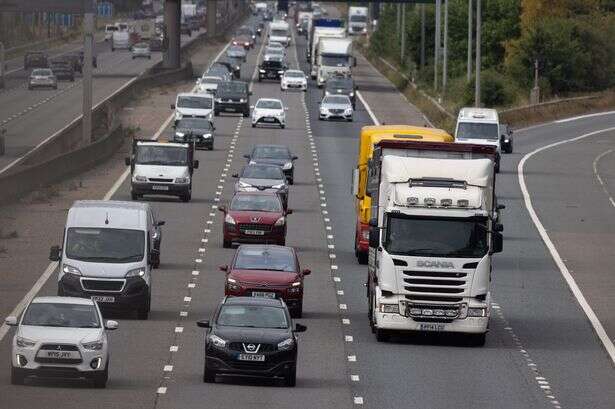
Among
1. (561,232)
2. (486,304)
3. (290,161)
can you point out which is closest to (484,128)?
(290,161)

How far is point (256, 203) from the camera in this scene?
50188 mm

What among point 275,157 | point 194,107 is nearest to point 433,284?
point 275,157

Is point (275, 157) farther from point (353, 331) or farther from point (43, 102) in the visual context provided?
point (43, 102)

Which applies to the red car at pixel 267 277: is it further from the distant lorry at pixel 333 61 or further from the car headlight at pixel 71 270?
the distant lorry at pixel 333 61

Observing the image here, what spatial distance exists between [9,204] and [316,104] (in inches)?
2085

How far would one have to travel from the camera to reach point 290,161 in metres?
66.9

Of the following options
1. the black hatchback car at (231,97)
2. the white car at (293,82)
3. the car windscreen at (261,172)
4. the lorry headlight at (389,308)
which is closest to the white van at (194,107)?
the black hatchback car at (231,97)

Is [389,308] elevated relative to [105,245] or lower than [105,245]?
lower

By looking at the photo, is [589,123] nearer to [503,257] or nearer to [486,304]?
[503,257]

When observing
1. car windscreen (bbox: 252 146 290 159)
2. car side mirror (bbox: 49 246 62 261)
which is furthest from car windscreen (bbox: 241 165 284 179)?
car side mirror (bbox: 49 246 62 261)

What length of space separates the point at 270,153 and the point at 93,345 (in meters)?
38.8

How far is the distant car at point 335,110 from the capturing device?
96.4 metres

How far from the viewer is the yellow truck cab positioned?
1789 inches

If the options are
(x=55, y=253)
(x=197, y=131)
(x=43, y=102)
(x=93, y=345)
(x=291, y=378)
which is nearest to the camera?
(x=93, y=345)
